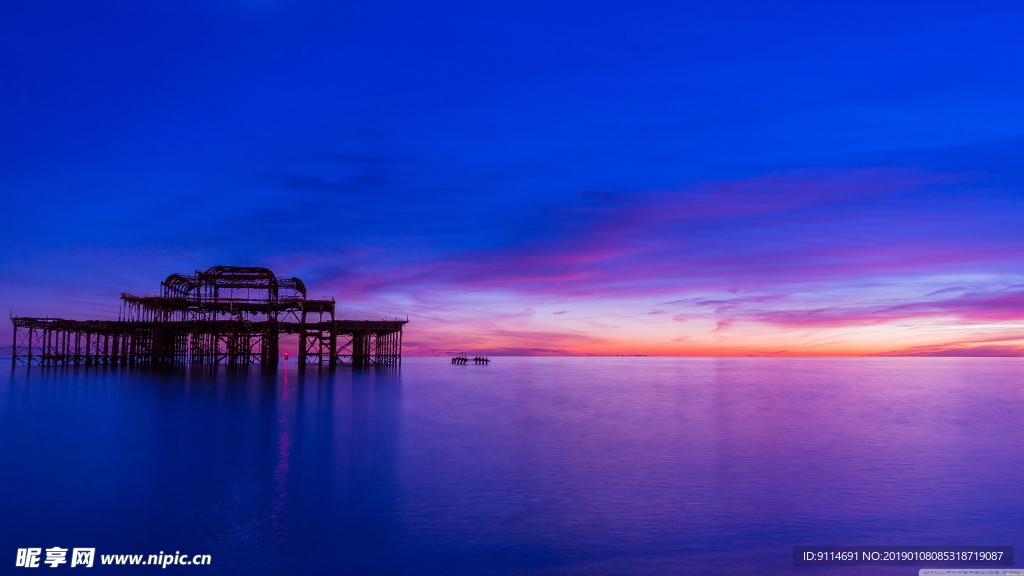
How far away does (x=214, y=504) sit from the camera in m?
16.0

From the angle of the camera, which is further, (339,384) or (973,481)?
(339,384)

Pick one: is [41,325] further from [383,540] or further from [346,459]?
[383,540]

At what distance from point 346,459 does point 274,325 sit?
186 feet

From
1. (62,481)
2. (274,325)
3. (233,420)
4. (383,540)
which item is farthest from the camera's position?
(274,325)

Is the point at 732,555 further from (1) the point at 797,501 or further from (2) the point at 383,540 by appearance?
(2) the point at 383,540

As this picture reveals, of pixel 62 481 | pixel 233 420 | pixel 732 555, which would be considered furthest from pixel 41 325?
pixel 732 555

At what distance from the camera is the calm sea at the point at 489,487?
43.5ft

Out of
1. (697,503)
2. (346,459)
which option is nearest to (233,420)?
(346,459)

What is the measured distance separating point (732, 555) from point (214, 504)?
39.7 feet

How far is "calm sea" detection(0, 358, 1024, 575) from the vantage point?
1326 centimetres

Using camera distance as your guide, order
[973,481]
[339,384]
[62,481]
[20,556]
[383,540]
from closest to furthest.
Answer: [20,556], [383,540], [62,481], [973,481], [339,384]

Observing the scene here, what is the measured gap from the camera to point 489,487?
18750 millimetres

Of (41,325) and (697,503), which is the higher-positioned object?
(41,325)

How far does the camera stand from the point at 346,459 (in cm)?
2225
